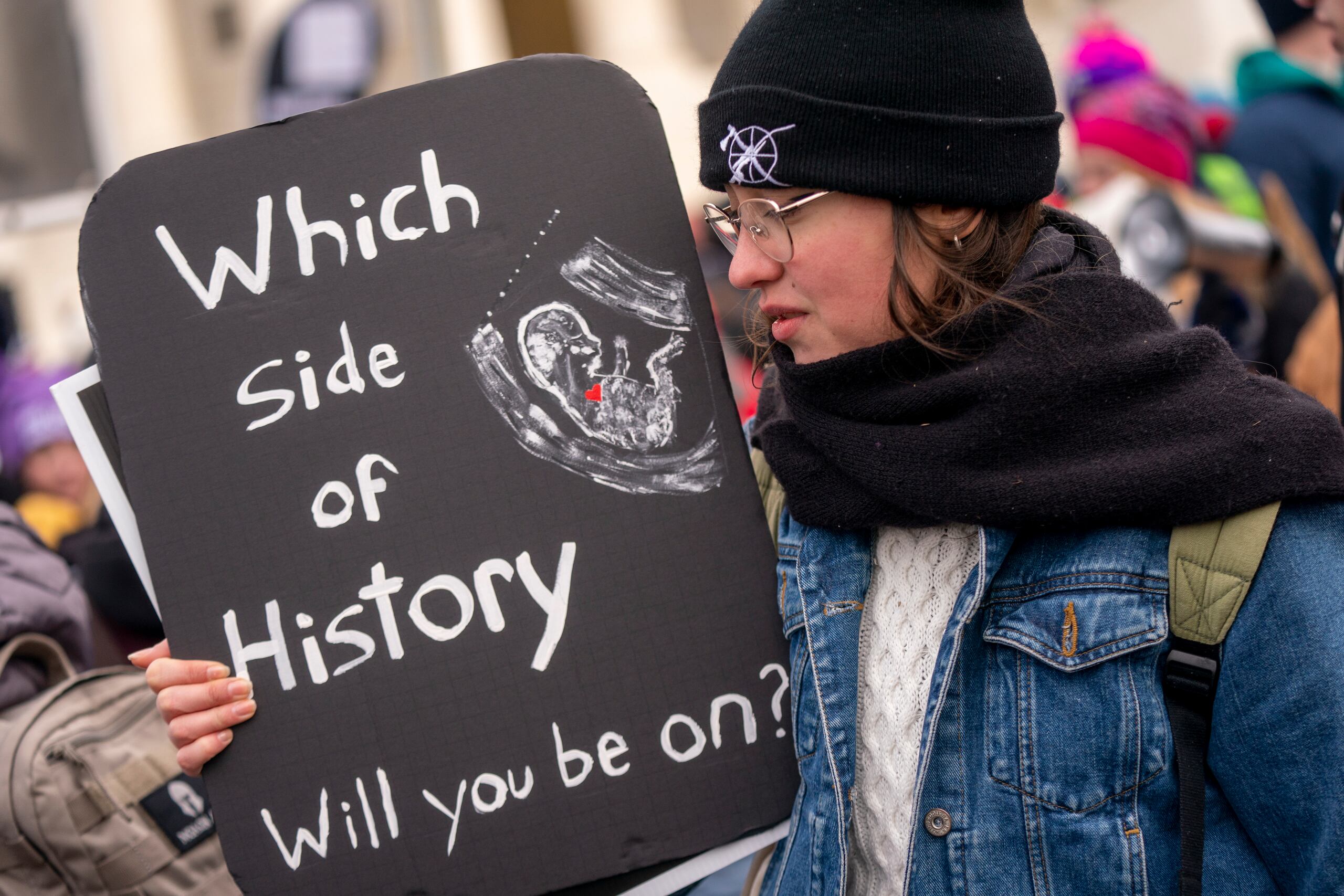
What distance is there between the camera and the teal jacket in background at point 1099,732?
3.87 feet

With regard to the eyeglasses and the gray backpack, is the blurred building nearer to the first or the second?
the gray backpack

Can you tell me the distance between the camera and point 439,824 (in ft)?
4.78

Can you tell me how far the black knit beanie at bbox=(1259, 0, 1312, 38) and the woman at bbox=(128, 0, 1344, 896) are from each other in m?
1.97

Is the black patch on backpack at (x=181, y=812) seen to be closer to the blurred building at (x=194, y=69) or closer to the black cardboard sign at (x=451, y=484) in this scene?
the black cardboard sign at (x=451, y=484)

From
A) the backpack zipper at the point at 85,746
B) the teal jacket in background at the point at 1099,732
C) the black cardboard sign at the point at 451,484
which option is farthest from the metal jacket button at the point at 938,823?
the backpack zipper at the point at 85,746

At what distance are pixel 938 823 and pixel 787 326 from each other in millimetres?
624

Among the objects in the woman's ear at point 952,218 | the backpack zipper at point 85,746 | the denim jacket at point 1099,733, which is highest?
the woman's ear at point 952,218

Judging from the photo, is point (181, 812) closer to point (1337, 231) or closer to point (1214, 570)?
point (1214, 570)

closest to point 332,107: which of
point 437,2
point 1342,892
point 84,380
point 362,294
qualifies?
point 362,294

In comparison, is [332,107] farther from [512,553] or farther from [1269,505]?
[1269,505]

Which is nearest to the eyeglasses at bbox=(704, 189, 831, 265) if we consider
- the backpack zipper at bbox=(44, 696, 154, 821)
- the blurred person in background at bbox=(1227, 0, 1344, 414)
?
the backpack zipper at bbox=(44, 696, 154, 821)

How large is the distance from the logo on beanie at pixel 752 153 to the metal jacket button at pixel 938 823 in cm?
76

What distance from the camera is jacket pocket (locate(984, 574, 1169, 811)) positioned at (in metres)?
1.24

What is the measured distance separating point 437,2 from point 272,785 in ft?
28.2
